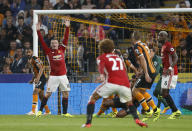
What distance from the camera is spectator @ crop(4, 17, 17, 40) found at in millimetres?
18406

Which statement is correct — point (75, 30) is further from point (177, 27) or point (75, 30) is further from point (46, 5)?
point (177, 27)

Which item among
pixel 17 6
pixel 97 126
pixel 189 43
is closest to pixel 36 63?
pixel 97 126

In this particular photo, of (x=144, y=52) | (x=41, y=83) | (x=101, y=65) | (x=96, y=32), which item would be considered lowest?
(x=41, y=83)

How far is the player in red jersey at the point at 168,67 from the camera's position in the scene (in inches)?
456

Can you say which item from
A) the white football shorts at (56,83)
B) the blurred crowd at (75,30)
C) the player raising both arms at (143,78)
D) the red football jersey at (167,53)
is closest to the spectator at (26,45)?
the blurred crowd at (75,30)

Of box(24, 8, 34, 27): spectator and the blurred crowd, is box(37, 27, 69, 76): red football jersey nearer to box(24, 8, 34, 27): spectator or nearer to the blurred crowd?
the blurred crowd

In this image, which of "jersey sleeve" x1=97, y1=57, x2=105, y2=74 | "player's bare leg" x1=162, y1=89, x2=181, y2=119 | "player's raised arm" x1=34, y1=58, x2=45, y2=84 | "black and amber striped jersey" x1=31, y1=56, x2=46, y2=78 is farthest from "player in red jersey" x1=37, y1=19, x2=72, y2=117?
"jersey sleeve" x1=97, y1=57, x2=105, y2=74

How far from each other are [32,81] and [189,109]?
4692mm

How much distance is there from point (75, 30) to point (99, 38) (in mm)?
1427

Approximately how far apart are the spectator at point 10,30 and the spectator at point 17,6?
43.8 inches

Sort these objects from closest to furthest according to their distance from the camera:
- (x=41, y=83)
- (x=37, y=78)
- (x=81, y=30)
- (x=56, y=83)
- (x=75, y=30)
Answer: (x=56, y=83), (x=37, y=78), (x=41, y=83), (x=81, y=30), (x=75, y=30)

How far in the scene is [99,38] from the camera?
637 inches

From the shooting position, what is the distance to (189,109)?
48.0 ft

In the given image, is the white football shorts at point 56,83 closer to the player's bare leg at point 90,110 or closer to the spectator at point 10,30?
the player's bare leg at point 90,110
